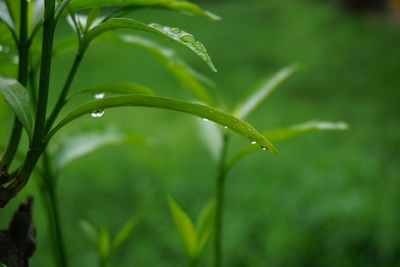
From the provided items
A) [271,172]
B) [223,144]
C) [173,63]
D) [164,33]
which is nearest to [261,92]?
[223,144]

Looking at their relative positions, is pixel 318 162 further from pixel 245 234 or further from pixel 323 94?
pixel 323 94

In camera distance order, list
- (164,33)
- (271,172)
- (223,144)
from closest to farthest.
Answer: (164,33) → (223,144) → (271,172)

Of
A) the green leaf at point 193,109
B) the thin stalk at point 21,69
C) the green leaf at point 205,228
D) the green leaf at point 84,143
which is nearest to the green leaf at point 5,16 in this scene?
the thin stalk at point 21,69

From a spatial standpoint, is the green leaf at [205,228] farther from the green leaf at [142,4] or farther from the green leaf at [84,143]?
the green leaf at [142,4]

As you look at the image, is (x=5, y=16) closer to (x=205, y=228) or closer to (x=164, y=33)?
(x=164, y=33)

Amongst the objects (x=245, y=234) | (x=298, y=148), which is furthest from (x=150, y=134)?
(x=245, y=234)

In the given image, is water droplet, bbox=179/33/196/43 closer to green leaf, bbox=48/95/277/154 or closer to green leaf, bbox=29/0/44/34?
green leaf, bbox=48/95/277/154

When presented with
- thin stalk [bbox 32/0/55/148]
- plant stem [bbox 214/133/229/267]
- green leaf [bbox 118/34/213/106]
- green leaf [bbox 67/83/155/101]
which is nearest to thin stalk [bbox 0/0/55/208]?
thin stalk [bbox 32/0/55/148]
